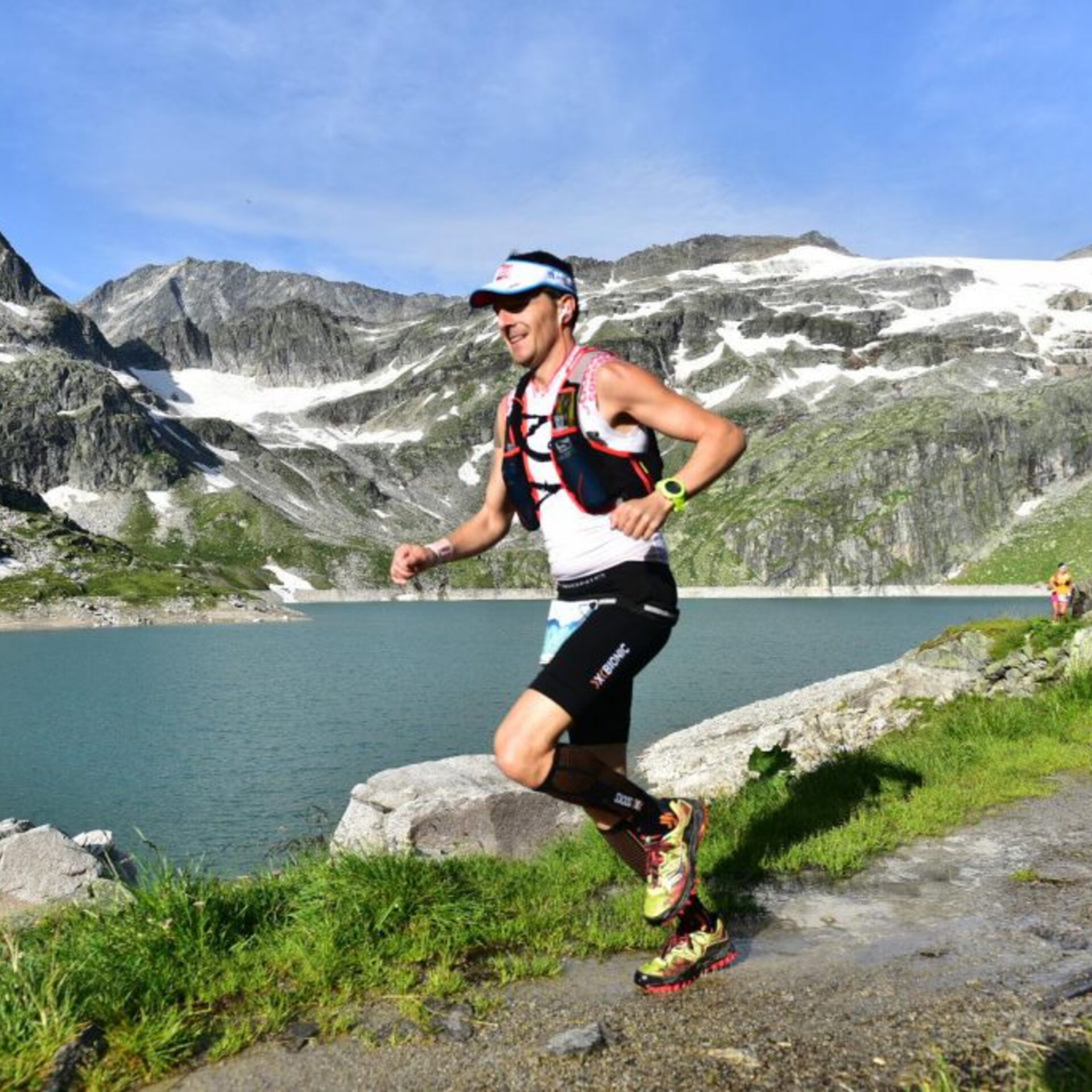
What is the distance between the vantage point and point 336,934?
5.98 metres

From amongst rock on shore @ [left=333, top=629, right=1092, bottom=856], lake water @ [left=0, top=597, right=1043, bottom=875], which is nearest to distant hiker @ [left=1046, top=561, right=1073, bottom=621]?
rock on shore @ [left=333, top=629, right=1092, bottom=856]

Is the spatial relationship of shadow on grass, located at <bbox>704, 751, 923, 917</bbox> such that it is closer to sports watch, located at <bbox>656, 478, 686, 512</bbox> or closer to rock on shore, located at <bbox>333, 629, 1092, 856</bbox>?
rock on shore, located at <bbox>333, 629, 1092, 856</bbox>

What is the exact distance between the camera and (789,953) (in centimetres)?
620

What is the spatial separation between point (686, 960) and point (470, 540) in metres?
3.63

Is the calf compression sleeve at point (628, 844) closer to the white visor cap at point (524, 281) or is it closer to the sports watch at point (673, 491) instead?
the sports watch at point (673, 491)

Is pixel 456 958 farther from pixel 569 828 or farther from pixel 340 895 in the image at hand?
pixel 569 828

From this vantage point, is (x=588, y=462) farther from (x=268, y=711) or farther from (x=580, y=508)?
(x=268, y=711)

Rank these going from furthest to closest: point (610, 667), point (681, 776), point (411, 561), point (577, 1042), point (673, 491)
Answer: point (681, 776)
point (411, 561)
point (610, 667)
point (673, 491)
point (577, 1042)

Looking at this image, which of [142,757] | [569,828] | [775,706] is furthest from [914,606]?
[569,828]

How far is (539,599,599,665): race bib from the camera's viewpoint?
5965 mm

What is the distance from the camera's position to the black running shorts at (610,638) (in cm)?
566

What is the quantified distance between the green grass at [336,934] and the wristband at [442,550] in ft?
8.11

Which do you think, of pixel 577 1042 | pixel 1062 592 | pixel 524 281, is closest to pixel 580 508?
pixel 524 281

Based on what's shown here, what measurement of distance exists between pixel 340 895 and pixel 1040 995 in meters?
4.71
